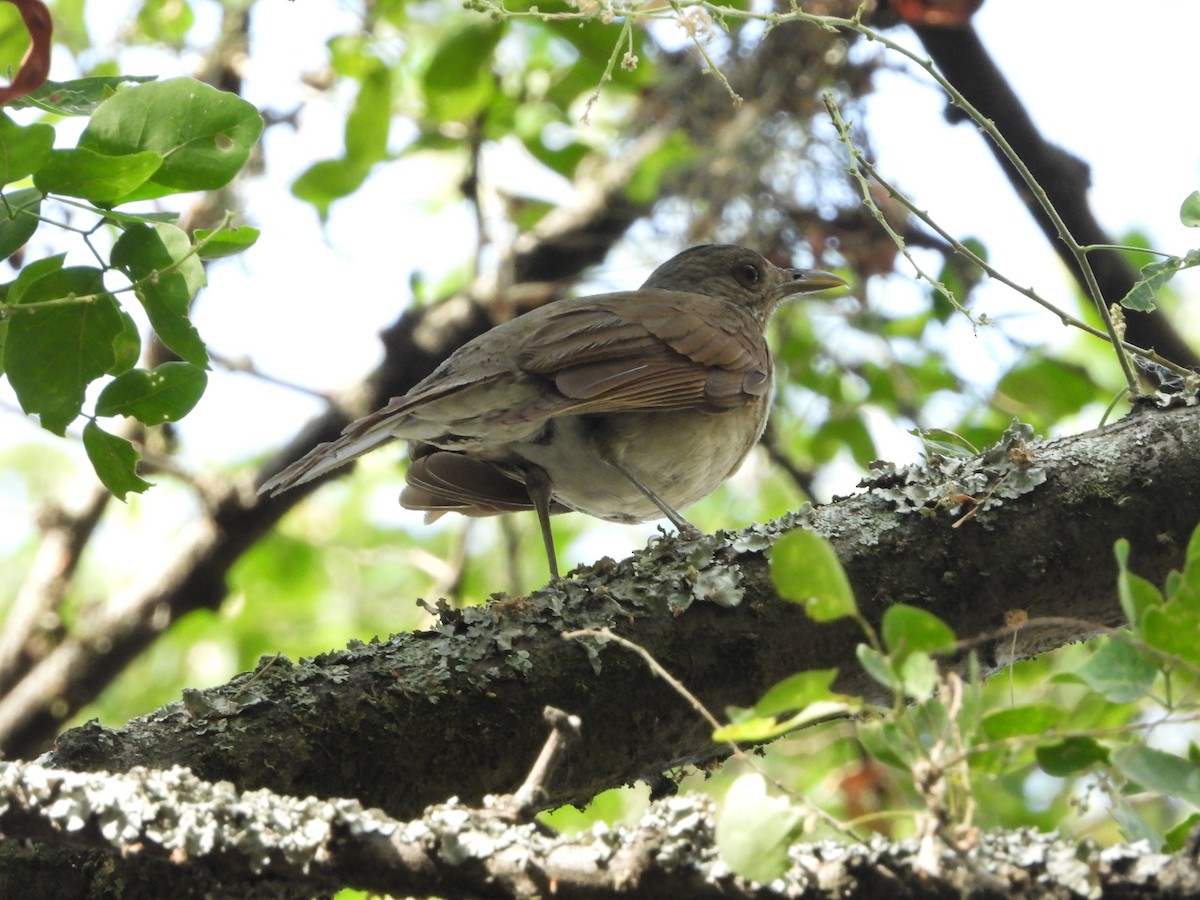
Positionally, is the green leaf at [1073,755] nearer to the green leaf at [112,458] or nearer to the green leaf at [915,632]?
the green leaf at [915,632]

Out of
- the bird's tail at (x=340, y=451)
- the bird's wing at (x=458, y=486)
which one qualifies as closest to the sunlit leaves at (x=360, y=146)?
the bird's wing at (x=458, y=486)

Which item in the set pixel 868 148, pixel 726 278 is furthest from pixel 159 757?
pixel 868 148

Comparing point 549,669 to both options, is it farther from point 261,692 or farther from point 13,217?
point 13,217

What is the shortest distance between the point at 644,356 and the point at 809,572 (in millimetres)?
3161

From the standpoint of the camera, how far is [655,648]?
2830 millimetres

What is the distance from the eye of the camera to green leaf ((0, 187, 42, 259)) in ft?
7.83

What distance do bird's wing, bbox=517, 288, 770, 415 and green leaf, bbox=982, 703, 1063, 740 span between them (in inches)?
106

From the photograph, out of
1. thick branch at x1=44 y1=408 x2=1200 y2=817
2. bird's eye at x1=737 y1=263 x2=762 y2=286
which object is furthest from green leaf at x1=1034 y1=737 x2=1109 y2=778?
bird's eye at x1=737 y1=263 x2=762 y2=286

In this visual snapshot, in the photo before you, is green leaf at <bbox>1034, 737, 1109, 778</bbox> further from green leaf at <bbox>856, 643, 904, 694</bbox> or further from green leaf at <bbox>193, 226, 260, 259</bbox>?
green leaf at <bbox>193, 226, 260, 259</bbox>

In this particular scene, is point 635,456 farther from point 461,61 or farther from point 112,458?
point 461,61

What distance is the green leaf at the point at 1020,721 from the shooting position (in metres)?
1.63

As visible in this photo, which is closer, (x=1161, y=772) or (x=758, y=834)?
(x=758, y=834)

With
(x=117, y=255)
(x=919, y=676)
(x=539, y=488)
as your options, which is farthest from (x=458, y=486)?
(x=919, y=676)

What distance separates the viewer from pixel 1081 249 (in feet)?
9.29
